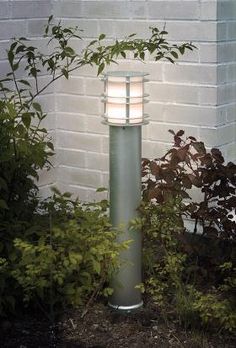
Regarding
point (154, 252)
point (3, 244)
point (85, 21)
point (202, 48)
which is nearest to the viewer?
point (3, 244)

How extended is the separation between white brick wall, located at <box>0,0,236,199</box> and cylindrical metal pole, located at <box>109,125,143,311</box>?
0.89 metres

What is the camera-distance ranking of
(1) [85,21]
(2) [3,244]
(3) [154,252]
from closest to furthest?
(2) [3,244], (3) [154,252], (1) [85,21]

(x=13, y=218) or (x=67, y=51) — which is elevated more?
(x=67, y=51)

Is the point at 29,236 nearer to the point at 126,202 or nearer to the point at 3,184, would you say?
the point at 3,184

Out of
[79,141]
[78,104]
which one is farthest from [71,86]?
[79,141]

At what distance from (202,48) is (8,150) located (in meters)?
1.33

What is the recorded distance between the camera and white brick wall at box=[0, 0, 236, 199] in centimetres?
429

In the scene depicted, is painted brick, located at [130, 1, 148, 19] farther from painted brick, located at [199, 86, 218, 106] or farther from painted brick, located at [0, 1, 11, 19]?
painted brick, located at [0, 1, 11, 19]

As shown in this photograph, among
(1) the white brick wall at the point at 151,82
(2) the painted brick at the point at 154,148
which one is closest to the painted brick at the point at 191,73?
(1) the white brick wall at the point at 151,82

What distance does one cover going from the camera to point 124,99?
354 centimetres

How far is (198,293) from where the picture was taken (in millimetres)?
3576

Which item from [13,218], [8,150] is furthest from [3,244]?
[8,150]

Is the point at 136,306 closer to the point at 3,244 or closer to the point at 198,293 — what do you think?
the point at 198,293

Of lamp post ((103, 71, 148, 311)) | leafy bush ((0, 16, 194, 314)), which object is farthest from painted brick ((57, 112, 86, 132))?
lamp post ((103, 71, 148, 311))
